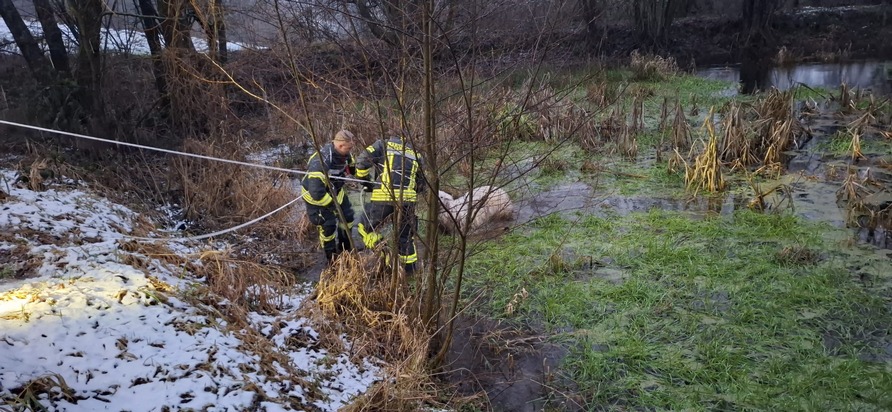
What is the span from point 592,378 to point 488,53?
2463 millimetres

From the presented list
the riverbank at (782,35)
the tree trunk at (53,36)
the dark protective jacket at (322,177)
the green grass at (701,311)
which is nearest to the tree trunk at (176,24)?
the tree trunk at (53,36)

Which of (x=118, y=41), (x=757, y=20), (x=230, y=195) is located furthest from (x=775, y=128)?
(x=757, y=20)

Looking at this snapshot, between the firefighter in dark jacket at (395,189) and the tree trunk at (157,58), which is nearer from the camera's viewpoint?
the firefighter in dark jacket at (395,189)

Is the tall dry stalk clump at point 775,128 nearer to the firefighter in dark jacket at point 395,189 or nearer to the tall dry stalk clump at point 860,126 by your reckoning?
the tall dry stalk clump at point 860,126

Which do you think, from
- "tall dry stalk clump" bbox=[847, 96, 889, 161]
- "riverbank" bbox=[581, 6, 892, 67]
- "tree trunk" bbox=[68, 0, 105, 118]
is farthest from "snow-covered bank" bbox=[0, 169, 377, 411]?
"riverbank" bbox=[581, 6, 892, 67]

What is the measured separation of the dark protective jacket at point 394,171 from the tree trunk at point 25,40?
20.6ft

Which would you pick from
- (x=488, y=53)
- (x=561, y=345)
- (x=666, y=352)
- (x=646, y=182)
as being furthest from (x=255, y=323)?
(x=646, y=182)

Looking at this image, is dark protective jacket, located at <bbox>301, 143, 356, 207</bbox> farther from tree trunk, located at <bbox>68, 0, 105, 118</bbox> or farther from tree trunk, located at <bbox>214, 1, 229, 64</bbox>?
tree trunk, located at <bbox>68, 0, 105, 118</bbox>

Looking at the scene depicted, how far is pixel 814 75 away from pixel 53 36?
17.8 metres

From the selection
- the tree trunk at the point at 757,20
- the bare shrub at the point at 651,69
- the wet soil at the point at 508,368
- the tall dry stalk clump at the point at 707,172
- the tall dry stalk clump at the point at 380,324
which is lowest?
the wet soil at the point at 508,368

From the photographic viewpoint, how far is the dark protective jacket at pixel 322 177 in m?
5.68

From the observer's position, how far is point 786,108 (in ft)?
30.2

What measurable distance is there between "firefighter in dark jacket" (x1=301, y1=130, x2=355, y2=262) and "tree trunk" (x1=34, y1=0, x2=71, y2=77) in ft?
16.9

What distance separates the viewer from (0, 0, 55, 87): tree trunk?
8.95 m
